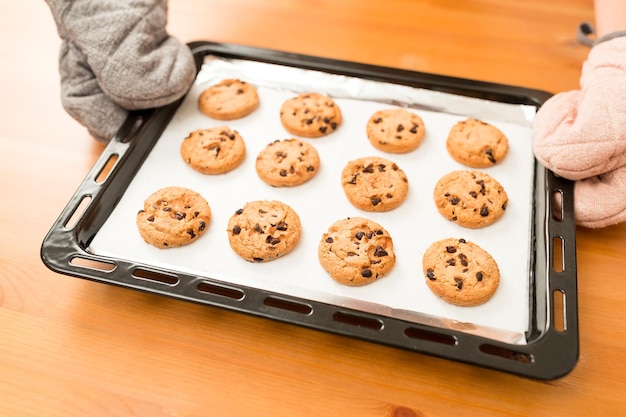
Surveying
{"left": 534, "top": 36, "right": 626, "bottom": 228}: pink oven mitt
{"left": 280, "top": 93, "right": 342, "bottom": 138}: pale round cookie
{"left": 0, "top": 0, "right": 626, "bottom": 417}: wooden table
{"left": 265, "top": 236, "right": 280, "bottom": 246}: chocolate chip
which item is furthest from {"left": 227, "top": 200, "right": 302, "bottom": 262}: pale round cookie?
{"left": 534, "top": 36, "right": 626, "bottom": 228}: pink oven mitt

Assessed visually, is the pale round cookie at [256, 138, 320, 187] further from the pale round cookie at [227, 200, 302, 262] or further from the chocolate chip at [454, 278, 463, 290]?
the chocolate chip at [454, 278, 463, 290]

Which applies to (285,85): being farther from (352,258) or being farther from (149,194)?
(352,258)

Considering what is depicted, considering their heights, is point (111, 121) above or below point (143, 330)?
above

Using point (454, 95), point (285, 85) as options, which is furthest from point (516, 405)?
point (285, 85)

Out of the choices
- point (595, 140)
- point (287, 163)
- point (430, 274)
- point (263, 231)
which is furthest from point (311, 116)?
point (595, 140)

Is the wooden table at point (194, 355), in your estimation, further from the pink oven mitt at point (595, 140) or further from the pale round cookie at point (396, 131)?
the pale round cookie at point (396, 131)

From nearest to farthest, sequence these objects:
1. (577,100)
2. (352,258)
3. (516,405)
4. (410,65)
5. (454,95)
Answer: (516,405) → (352,258) → (577,100) → (454,95) → (410,65)

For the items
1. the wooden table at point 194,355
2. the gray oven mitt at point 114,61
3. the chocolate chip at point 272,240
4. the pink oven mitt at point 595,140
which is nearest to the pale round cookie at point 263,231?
the chocolate chip at point 272,240
